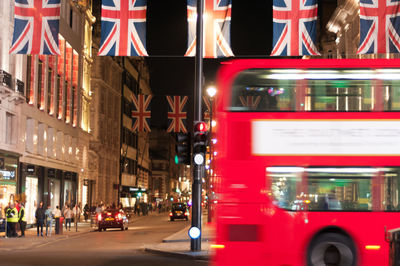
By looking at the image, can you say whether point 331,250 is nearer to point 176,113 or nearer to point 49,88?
point 176,113

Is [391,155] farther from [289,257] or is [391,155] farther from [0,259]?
[0,259]

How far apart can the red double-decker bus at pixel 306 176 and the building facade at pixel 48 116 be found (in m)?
26.8

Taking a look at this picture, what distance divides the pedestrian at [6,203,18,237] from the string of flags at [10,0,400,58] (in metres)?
13.0

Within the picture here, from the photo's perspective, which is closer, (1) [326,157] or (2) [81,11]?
(1) [326,157]

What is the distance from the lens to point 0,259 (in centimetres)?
2186

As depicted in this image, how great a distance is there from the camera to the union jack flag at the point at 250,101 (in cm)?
1498

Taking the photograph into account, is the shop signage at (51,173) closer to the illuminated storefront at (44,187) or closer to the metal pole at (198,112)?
the illuminated storefront at (44,187)

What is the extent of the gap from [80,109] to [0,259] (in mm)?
42031

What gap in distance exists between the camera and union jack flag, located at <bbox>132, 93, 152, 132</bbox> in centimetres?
4384

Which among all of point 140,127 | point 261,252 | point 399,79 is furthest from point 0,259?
point 140,127

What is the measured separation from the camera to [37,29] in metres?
24.9

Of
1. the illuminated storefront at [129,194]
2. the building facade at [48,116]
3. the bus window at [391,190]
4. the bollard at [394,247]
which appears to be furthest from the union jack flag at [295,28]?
the illuminated storefront at [129,194]

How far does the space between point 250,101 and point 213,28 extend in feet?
31.6

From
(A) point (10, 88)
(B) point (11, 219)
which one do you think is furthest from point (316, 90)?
(A) point (10, 88)
